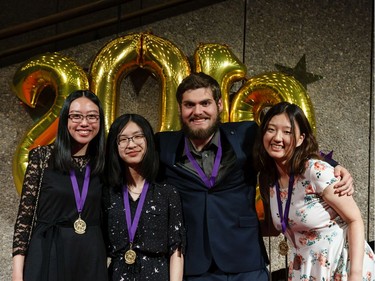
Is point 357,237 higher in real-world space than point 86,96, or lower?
lower

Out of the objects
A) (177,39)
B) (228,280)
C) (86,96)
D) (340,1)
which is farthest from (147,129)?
(340,1)

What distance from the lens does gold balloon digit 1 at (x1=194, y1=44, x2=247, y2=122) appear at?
2.69m

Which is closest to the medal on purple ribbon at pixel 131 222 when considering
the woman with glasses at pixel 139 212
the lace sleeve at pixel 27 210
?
the woman with glasses at pixel 139 212

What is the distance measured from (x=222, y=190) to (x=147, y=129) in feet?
1.19

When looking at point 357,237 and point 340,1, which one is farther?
point 340,1

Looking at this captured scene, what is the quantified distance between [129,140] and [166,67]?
2.57 feet

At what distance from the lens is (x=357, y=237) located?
1863mm

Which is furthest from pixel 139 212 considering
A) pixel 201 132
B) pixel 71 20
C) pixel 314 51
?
pixel 314 51

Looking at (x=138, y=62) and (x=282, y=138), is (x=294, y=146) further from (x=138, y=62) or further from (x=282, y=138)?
(x=138, y=62)

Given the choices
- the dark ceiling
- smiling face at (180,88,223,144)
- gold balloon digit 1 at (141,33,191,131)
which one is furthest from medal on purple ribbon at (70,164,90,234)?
the dark ceiling

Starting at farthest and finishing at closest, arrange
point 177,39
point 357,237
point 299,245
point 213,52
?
point 177,39 → point 213,52 → point 299,245 → point 357,237

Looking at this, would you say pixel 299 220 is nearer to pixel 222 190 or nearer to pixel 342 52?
pixel 222 190

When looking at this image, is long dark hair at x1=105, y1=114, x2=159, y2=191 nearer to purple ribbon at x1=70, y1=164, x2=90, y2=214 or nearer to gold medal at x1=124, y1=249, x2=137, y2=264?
purple ribbon at x1=70, y1=164, x2=90, y2=214

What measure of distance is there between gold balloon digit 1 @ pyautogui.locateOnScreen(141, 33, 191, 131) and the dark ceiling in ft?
1.21
